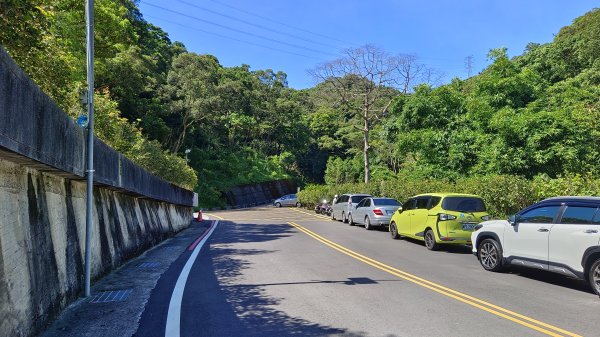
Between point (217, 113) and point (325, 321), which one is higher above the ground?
point (217, 113)

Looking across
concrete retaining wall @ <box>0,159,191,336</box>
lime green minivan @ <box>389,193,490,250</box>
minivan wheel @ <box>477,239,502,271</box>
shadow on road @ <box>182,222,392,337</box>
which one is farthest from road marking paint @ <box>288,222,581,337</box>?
concrete retaining wall @ <box>0,159,191,336</box>

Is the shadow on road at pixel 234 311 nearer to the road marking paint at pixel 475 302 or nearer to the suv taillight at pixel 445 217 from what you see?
the road marking paint at pixel 475 302

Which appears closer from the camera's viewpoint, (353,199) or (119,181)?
(119,181)

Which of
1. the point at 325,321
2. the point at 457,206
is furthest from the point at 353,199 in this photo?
the point at 325,321

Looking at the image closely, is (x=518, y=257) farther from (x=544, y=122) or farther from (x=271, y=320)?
(x=544, y=122)

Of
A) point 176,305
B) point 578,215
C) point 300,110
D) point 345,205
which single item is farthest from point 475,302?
point 300,110

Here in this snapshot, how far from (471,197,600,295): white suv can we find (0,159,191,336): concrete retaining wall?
8.34 metres

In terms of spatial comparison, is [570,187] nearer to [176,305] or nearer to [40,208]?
[176,305]

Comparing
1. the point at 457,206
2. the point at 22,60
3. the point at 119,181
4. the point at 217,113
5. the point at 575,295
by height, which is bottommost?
the point at 575,295

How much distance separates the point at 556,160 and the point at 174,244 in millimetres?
16681

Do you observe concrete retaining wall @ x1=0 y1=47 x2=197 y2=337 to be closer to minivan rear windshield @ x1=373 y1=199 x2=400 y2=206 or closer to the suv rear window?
the suv rear window

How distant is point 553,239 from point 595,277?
0.97 metres

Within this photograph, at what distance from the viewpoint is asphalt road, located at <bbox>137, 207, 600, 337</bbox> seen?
17.8 ft

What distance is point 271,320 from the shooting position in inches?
228
